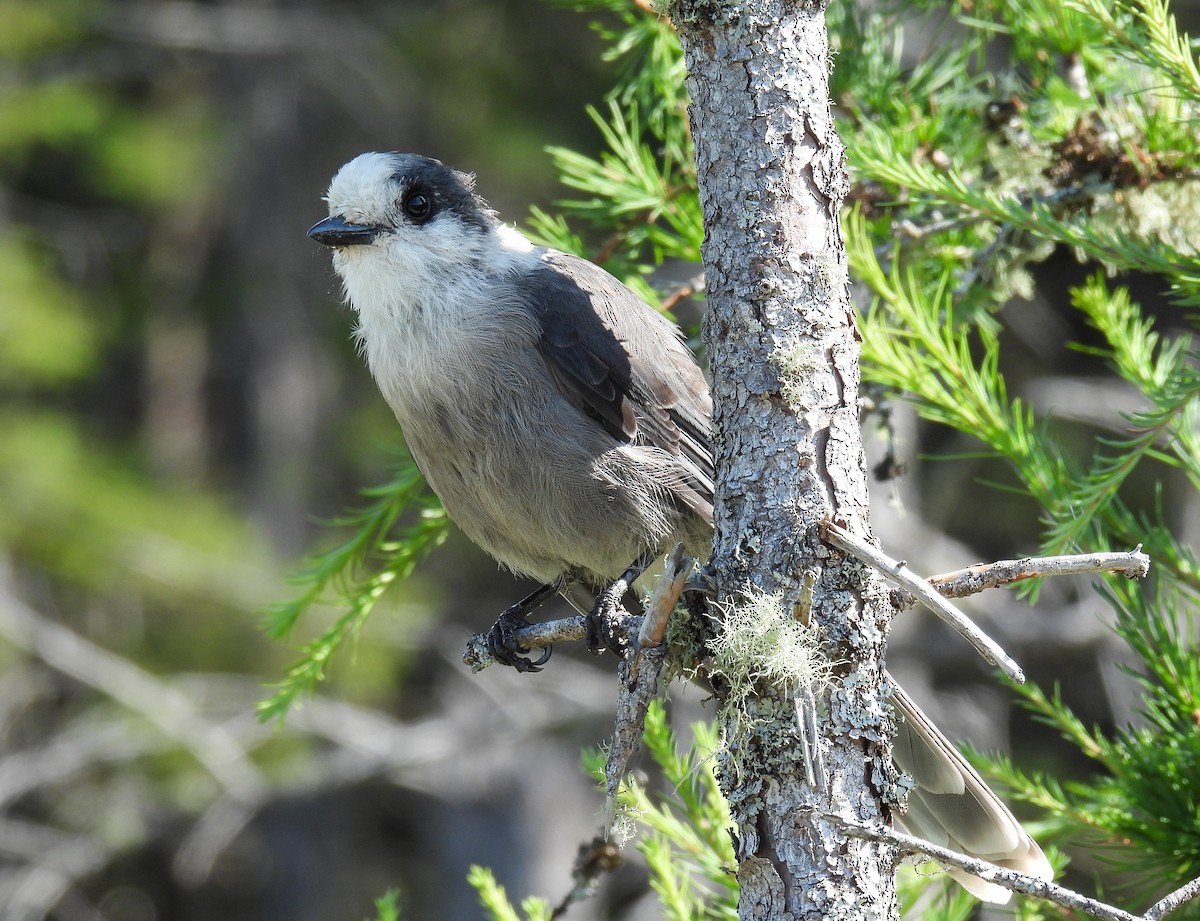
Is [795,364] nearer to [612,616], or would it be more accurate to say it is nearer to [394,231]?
[612,616]

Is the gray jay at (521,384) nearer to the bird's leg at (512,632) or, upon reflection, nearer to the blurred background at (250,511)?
the bird's leg at (512,632)

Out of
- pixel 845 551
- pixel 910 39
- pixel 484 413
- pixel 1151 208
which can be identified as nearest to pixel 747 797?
pixel 845 551

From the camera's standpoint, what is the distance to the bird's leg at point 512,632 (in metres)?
2.60

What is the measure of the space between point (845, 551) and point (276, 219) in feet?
23.4

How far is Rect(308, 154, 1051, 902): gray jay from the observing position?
105 inches

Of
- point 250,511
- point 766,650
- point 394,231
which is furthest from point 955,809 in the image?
point 250,511

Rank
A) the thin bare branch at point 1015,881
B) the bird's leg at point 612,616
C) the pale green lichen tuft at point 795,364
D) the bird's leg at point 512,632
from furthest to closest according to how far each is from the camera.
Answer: the bird's leg at point 512,632
the bird's leg at point 612,616
the pale green lichen tuft at point 795,364
the thin bare branch at point 1015,881

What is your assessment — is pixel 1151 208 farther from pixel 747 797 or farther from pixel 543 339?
pixel 747 797

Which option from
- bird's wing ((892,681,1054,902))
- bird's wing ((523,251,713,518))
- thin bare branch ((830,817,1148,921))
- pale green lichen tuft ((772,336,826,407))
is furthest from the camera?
bird's wing ((523,251,713,518))

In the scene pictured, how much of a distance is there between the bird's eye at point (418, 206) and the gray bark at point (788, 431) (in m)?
1.28

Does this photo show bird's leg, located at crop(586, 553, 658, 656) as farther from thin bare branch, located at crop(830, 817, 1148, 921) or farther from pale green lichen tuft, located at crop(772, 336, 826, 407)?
thin bare branch, located at crop(830, 817, 1148, 921)

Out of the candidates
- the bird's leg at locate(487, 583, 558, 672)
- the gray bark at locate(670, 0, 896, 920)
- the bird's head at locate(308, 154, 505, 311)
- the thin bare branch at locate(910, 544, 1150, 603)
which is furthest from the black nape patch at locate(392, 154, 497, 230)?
the thin bare branch at locate(910, 544, 1150, 603)

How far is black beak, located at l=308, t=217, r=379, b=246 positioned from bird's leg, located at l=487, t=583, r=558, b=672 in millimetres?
919

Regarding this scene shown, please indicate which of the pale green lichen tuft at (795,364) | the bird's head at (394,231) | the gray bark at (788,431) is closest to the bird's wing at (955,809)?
the gray bark at (788,431)
